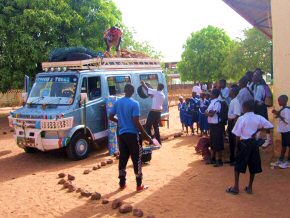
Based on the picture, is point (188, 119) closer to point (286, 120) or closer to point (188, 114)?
point (188, 114)

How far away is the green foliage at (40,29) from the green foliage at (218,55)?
1355 centimetres

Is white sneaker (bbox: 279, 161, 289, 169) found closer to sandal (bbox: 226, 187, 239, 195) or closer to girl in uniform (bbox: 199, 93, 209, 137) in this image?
sandal (bbox: 226, 187, 239, 195)

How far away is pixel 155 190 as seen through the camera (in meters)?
6.08

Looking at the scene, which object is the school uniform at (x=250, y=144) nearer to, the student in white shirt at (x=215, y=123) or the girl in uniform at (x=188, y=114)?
the student in white shirt at (x=215, y=123)

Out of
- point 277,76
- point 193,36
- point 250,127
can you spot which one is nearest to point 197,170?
point 250,127

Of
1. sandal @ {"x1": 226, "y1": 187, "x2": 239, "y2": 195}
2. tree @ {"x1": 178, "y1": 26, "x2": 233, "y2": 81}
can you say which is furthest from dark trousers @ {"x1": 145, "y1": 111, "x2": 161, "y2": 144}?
tree @ {"x1": 178, "y1": 26, "x2": 233, "y2": 81}

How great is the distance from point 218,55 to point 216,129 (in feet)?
87.6

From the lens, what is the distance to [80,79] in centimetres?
880

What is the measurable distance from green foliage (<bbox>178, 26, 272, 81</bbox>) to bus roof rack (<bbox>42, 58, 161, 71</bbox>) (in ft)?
59.3

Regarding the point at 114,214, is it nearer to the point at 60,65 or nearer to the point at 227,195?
the point at 227,195

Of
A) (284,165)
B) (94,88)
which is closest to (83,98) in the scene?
(94,88)

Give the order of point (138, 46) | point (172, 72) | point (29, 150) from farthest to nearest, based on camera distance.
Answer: point (172, 72) → point (138, 46) → point (29, 150)

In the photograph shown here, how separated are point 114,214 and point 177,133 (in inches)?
263

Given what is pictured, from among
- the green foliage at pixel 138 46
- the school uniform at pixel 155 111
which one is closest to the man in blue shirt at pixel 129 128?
the school uniform at pixel 155 111
